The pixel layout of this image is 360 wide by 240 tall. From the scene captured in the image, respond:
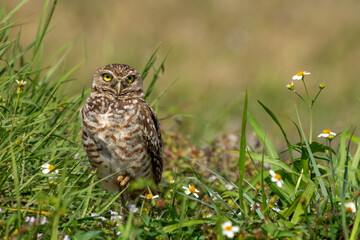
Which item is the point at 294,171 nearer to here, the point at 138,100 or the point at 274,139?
the point at 138,100

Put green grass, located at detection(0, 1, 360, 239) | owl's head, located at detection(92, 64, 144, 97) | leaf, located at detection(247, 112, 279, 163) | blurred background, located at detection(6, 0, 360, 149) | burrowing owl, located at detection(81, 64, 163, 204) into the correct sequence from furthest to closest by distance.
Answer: blurred background, located at detection(6, 0, 360, 149) < owl's head, located at detection(92, 64, 144, 97) < burrowing owl, located at detection(81, 64, 163, 204) < leaf, located at detection(247, 112, 279, 163) < green grass, located at detection(0, 1, 360, 239)

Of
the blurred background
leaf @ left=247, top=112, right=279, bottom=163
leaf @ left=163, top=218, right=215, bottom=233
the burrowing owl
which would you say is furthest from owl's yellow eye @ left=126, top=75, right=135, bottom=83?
the blurred background

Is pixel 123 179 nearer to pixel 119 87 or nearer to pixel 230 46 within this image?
pixel 119 87

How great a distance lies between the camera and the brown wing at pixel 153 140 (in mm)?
4223

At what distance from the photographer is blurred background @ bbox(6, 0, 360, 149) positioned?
30.5 ft

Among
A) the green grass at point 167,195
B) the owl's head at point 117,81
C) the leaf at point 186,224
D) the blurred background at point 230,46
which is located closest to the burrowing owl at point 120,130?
the owl's head at point 117,81

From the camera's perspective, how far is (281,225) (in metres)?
3.10

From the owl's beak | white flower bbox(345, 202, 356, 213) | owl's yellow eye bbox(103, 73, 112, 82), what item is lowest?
the owl's beak

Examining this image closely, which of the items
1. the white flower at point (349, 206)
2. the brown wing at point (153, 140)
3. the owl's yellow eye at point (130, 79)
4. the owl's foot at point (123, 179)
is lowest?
the owl's foot at point (123, 179)

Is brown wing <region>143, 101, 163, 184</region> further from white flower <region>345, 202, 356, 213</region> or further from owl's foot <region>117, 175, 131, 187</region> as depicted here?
white flower <region>345, 202, 356, 213</region>

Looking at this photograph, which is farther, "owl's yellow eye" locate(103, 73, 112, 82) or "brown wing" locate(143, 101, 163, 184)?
"owl's yellow eye" locate(103, 73, 112, 82)

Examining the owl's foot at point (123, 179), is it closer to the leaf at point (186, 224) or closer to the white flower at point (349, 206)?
the leaf at point (186, 224)

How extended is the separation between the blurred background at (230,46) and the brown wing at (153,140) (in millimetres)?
3439

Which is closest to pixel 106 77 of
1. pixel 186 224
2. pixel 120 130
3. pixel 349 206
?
pixel 120 130
